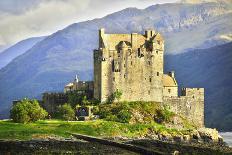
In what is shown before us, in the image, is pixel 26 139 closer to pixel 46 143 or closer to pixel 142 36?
pixel 46 143

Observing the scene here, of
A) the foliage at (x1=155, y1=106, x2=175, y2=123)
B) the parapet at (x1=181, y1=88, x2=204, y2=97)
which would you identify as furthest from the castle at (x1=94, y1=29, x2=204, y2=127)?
the foliage at (x1=155, y1=106, x2=175, y2=123)

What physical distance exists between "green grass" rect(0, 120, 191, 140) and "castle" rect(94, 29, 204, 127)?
10.1 metres

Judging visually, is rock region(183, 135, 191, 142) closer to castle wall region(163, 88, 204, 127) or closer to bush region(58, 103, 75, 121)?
castle wall region(163, 88, 204, 127)

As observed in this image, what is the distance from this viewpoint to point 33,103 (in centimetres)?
13362

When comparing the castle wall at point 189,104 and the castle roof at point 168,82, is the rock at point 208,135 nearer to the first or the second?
the castle wall at point 189,104

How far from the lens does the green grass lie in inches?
4417

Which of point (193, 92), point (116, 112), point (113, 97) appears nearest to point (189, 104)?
point (193, 92)

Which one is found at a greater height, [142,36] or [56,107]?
[142,36]

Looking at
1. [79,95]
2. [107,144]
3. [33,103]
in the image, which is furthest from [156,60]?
[107,144]

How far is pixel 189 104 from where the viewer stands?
149375mm

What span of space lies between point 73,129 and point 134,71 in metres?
26.0

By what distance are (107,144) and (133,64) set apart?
1666 inches

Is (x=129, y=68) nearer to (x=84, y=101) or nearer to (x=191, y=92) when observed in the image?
(x=84, y=101)

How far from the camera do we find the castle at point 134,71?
5566 inches
